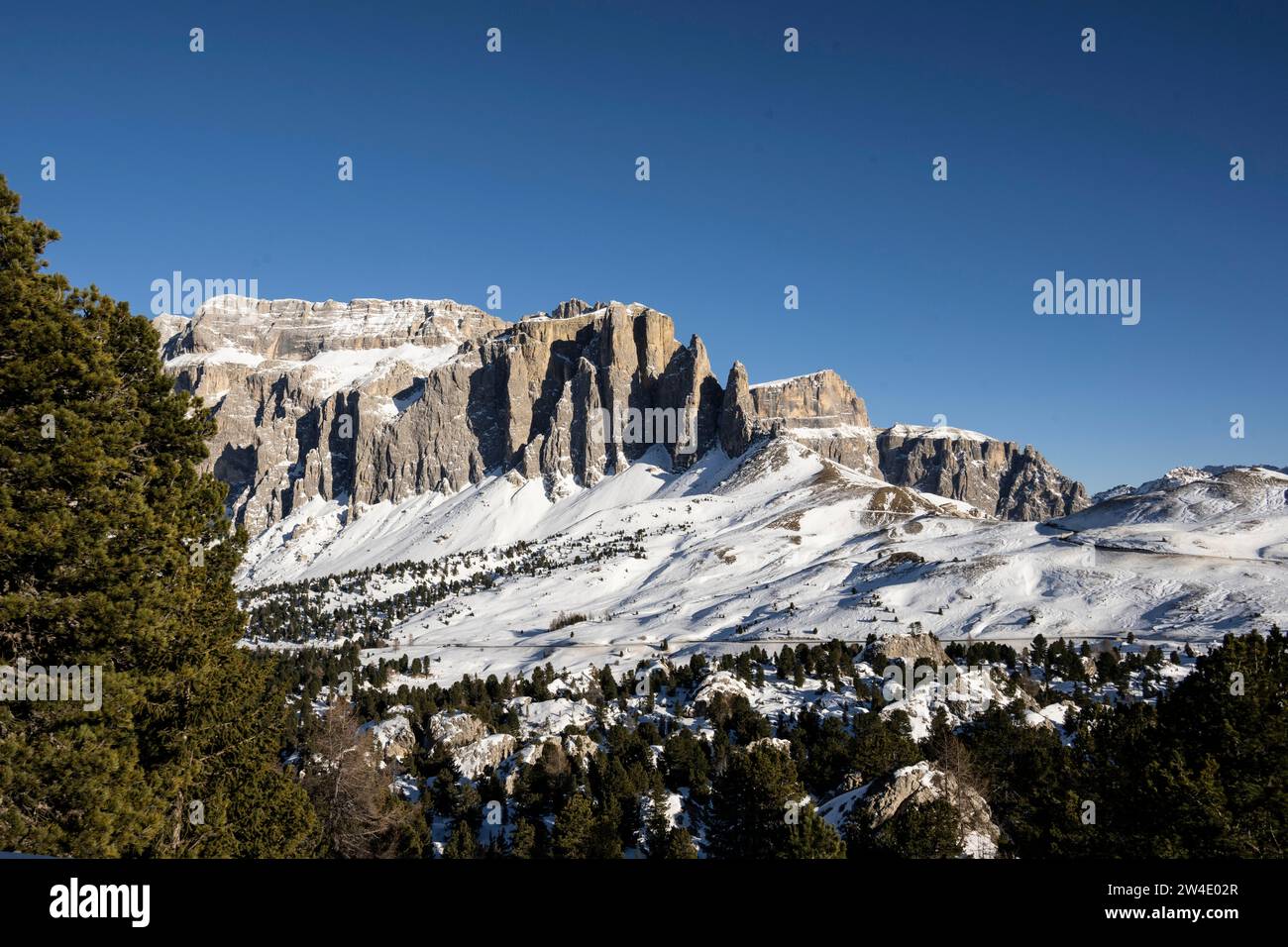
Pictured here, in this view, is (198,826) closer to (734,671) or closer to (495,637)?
(734,671)

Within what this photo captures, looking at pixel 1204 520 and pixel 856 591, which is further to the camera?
pixel 1204 520

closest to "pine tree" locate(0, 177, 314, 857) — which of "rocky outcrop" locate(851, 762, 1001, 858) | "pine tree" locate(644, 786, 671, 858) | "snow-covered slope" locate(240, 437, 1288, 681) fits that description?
"pine tree" locate(644, 786, 671, 858)

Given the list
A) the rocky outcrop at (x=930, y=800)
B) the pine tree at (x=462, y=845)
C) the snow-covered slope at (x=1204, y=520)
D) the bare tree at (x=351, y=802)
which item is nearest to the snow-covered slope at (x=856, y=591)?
the snow-covered slope at (x=1204, y=520)

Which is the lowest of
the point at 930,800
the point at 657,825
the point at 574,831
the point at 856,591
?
the point at 657,825

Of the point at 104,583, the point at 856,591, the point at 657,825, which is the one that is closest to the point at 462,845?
the point at 657,825

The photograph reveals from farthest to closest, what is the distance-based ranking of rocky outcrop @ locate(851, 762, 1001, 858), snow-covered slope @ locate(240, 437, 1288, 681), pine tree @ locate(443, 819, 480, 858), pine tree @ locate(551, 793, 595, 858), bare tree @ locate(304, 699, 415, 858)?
snow-covered slope @ locate(240, 437, 1288, 681)
pine tree @ locate(443, 819, 480, 858)
pine tree @ locate(551, 793, 595, 858)
bare tree @ locate(304, 699, 415, 858)
rocky outcrop @ locate(851, 762, 1001, 858)

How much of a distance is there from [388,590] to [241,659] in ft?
570

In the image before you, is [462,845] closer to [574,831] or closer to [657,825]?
[574,831]

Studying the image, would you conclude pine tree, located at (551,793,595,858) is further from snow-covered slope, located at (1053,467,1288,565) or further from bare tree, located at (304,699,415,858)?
snow-covered slope, located at (1053,467,1288,565)

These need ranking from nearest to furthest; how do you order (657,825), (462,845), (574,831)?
1. (574,831)
2. (657,825)
3. (462,845)

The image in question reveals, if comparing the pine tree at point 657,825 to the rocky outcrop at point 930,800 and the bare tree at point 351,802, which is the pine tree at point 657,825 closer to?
the rocky outcrop at point 930,800

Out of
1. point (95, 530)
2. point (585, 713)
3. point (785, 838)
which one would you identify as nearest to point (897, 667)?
point (585, 713)

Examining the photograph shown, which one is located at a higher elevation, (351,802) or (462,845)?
(351,802)
